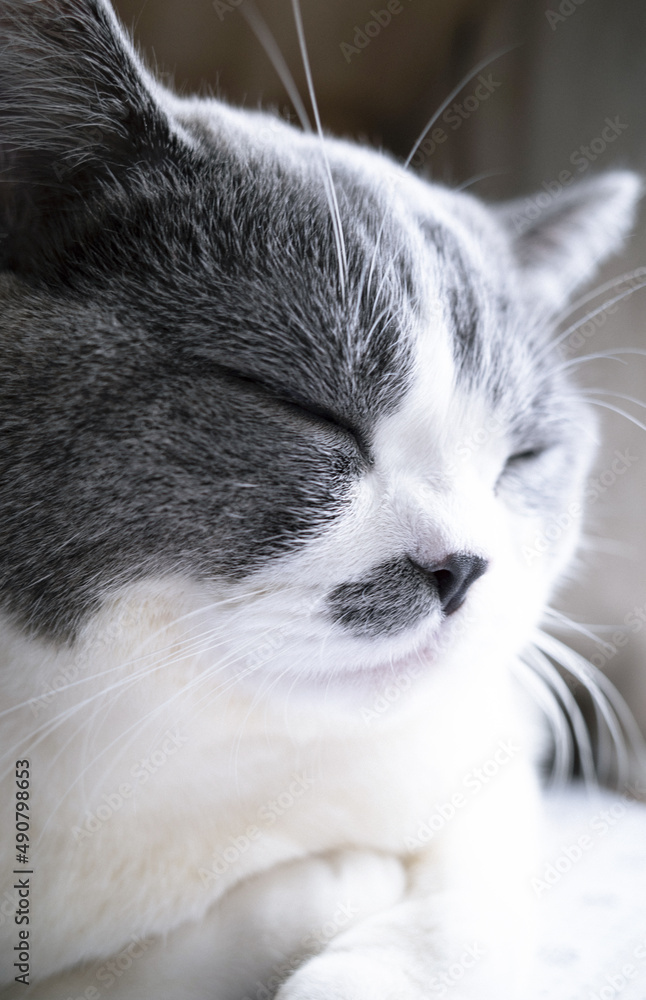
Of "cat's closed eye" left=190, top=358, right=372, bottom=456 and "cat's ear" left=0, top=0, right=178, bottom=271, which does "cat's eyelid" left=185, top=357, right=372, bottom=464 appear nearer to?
"cat's closed eye" left=190, top=358, right=372, bottom=456

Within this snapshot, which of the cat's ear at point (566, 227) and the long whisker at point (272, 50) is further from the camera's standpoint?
the cat's ear at point (566, 227)

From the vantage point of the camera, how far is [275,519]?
52 centimetres

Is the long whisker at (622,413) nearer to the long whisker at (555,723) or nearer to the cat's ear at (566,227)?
the cat's ear at (566,227)

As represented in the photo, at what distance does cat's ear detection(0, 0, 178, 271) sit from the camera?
513 mm

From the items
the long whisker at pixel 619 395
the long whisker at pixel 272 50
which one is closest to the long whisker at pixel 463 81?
the long whisker at pixel 272 50

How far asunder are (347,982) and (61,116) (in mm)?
595

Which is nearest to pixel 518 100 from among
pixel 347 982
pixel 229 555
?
pixel 229 555

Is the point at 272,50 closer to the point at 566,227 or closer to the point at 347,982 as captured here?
the point at 566,227

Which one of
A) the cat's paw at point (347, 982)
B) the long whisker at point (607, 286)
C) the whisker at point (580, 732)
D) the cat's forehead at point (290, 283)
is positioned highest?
the long whisker at point (607, 286)

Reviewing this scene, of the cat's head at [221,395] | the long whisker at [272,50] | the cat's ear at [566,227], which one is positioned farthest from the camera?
the cat's ear at [566,227]

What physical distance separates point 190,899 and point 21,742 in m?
0.16

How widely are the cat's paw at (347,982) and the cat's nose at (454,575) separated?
9.4 inches

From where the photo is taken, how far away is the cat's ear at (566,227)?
2.59 ft

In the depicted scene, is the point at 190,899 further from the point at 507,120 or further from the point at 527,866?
the point at 507,120
